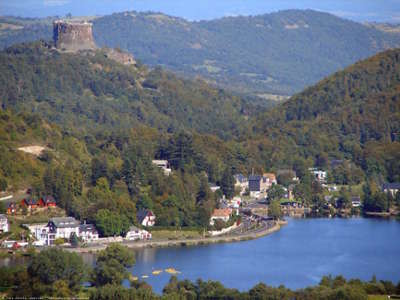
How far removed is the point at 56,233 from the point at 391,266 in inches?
363

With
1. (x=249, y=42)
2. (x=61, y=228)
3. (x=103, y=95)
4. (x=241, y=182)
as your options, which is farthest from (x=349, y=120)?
(x=249, y=42)

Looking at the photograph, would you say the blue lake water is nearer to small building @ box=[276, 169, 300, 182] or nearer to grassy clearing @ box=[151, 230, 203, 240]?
grassy clearing @ box=[151, 230, 203, 240]

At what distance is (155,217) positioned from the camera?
1447 inches

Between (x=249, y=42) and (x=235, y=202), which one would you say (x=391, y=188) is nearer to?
(x=235, y=202)

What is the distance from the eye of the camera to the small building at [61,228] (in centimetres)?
3378

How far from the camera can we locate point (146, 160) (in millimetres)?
42281

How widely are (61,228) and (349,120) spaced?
1120 inches

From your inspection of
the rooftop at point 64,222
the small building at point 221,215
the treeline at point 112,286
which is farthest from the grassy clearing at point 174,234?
the treeline at point 112,286

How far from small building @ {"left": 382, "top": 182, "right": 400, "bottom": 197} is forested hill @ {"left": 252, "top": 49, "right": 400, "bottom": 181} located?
2712 millimetres

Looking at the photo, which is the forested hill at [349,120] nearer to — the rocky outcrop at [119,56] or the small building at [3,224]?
the rocky outcrop at [119,56]

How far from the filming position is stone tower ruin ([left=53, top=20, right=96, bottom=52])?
75625mm

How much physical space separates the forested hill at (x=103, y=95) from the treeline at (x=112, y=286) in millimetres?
33756

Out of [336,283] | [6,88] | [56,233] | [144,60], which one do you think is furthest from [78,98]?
[144,60]

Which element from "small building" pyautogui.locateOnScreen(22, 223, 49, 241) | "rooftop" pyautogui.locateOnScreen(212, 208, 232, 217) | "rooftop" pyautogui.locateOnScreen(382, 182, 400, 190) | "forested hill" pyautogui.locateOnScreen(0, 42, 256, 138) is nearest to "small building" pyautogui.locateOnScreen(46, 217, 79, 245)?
"small building" pyautogui.locateOnScreen(22, 223, 49, 241)
